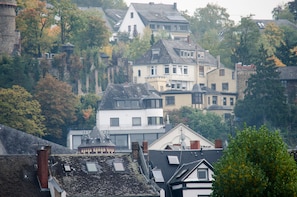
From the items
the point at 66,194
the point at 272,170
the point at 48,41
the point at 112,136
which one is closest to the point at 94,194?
the point at 66,194

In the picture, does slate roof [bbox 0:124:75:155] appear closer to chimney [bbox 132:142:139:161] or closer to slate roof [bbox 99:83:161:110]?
chimney [bbox 132:142:139:161]

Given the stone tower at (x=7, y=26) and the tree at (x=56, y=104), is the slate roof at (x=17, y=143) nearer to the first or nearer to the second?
the tree at (x=56, y=104)

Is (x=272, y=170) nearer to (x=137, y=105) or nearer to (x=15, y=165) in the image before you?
(x=15, y=165)

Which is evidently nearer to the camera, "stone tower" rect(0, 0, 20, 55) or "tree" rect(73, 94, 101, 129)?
"tree" rect(73, 94, 101, 129)

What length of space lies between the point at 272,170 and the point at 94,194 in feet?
44.9

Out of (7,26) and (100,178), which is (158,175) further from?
(7,26)

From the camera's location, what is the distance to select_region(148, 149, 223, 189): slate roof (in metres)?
108

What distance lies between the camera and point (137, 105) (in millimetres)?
185625

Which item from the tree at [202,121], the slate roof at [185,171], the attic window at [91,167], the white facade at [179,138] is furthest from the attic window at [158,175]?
the tree at [202,121]

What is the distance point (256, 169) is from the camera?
91.9 metres

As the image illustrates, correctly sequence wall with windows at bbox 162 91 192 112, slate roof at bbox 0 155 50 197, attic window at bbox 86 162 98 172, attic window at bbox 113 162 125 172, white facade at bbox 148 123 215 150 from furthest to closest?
wall with windows at bbox 162 91 192 112 < white facade at bbox 148 123 215 150 < attic window at bbox 113 162 125 172 < attic window at bbox 86 162 98 172 < slate roof at bbox 0 155 50 197

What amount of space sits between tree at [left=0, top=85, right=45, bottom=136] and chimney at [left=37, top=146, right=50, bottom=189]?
6237cm

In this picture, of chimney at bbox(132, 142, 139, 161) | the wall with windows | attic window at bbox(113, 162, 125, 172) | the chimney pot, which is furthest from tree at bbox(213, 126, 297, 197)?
the wall with windows

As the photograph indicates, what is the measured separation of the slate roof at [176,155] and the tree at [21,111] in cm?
5328
